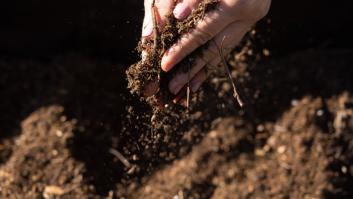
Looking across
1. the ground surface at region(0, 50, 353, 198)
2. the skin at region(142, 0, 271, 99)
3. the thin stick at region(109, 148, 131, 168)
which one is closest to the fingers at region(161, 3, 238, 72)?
the skin at region(142, 0, 271, 99)

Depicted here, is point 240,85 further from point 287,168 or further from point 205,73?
point 205,73

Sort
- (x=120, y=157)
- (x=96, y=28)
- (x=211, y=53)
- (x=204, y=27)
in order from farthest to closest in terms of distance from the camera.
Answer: (x=96, y=28) < (x=120, y=157) < (x=211, y=53) < (x=204, y=27)

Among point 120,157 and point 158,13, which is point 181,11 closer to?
point 158,13

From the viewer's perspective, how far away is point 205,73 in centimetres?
148

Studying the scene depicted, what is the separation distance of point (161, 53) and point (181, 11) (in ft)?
0.37

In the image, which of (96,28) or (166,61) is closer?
(166,61)

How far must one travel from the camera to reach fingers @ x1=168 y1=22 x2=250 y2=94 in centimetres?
136

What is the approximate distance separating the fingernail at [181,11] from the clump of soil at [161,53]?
0.04 feet

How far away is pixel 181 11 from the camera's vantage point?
1319 millimetres

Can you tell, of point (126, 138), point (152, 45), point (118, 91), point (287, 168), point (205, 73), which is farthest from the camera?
point (118, 91)

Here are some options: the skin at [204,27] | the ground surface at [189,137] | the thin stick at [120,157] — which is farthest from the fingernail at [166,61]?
the thin stick at [120,157]

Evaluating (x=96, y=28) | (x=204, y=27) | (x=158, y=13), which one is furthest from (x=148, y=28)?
(x=96, y=28)

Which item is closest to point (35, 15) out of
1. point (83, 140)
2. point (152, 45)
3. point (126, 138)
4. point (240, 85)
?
point (83, 140)

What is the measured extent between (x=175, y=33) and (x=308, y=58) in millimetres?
1051
